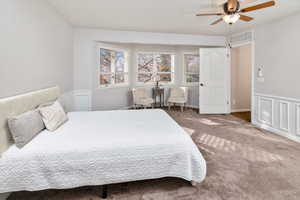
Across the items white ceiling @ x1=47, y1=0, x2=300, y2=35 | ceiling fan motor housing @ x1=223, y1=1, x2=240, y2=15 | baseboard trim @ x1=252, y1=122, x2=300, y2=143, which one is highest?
white ceiling @ x1=47, y1=0, x2=300, y2=35

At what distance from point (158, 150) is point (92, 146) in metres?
0.64

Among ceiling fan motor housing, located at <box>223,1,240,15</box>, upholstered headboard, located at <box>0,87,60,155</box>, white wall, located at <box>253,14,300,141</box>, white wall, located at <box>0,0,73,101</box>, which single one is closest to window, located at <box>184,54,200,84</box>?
white wall, located at <box>253,14,300,141</box>

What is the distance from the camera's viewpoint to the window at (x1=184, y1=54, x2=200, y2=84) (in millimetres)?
6293

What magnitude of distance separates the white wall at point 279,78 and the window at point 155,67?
118 inches

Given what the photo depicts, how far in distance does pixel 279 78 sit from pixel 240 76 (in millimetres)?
2125

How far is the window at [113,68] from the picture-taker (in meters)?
4.86

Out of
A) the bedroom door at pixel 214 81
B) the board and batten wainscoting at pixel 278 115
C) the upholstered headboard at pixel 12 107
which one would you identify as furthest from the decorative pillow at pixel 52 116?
the bedroom door at pixel 214 81

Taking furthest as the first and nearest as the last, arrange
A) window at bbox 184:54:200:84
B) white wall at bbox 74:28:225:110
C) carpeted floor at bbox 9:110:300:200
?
1. window at bbox 184:54:200:84
2. white wall at bbox 74:28:225:110
3. carpeted floor at bbox 9:110:300:200

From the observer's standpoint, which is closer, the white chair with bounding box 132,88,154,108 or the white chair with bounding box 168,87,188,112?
the white chair with bounding box 132,88,154,108

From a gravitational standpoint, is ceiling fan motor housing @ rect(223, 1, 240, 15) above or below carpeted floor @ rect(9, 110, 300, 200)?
above

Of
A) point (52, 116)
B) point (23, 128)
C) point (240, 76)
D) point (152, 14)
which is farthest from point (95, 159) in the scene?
point (240, 76)

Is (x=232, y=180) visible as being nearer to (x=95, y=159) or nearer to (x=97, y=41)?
(x=95, y=159)

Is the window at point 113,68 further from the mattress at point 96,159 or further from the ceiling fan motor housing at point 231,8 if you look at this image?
the ceiling fan motor housing at point 231,8

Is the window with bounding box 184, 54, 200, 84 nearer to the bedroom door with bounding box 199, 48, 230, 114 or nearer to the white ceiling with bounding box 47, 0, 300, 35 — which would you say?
the bedroom door with bounding box 199, 48, 230, 114
